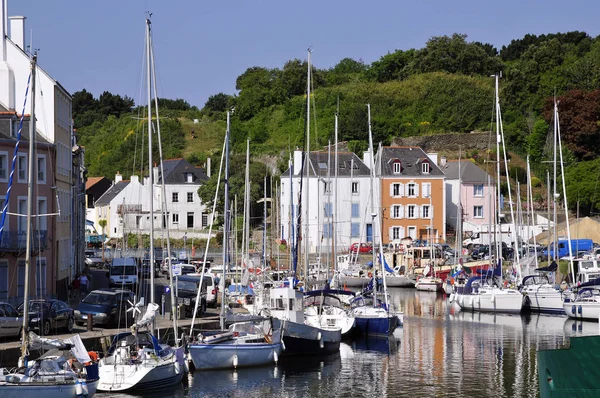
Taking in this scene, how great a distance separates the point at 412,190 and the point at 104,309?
180 ft

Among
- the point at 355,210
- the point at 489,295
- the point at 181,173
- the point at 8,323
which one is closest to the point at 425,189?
the point at 355,210

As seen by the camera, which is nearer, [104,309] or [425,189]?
[104,309]

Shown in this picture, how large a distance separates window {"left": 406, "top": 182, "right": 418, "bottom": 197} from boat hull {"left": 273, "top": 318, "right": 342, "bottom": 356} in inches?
2056

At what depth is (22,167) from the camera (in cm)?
4416

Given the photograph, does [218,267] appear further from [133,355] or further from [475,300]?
[133,355]

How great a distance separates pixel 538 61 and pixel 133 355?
3604 inches

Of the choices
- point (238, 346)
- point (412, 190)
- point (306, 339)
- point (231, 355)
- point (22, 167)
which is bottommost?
point (231, 355)

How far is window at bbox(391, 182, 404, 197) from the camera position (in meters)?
88.8

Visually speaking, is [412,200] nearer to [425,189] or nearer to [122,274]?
[425,189]

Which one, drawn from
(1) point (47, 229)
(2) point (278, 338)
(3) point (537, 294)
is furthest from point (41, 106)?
(3) point (537, 294)

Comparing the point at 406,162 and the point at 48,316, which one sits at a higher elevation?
the point at 406,162

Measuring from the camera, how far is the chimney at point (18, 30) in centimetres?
4984

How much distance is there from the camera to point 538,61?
362ft

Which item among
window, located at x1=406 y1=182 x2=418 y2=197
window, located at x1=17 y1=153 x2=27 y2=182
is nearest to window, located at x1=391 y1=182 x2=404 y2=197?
window, located at x1=406 y1=182 x2=418 y2=197
